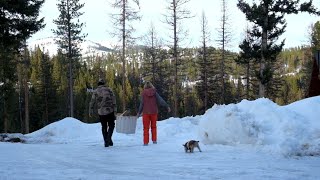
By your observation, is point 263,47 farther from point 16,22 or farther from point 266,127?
point 266,127

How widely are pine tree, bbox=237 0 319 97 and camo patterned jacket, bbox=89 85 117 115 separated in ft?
53.0

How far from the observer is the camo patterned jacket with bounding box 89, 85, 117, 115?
36.5 feet

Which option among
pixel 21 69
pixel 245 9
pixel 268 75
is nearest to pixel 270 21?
pixel 245 9

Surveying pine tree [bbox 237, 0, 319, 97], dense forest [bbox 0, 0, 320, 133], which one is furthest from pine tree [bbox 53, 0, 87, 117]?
pine tree [bbox 237, 0, 319, 97]

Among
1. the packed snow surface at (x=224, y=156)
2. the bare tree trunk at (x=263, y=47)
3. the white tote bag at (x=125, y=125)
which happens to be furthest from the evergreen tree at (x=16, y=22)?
the bare tree trunk at (x=263, y=47)

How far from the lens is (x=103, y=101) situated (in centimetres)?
1116

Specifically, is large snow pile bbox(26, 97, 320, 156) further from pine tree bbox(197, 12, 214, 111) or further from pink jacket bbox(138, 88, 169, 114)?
pine tree bbox(197, 12, 214, 111)

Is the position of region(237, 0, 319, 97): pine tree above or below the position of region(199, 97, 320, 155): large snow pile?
above

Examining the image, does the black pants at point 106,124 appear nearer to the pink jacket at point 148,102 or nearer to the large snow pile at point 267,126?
the pink jacket at point 148,102

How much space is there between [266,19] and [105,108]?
17955 millimetres

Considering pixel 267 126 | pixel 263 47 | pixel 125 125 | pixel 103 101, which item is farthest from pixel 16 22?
pixel 263 47

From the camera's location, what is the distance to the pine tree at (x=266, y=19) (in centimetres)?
2580

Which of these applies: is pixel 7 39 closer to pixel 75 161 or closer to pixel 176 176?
pixel 75 161

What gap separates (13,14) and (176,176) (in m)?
15.2
